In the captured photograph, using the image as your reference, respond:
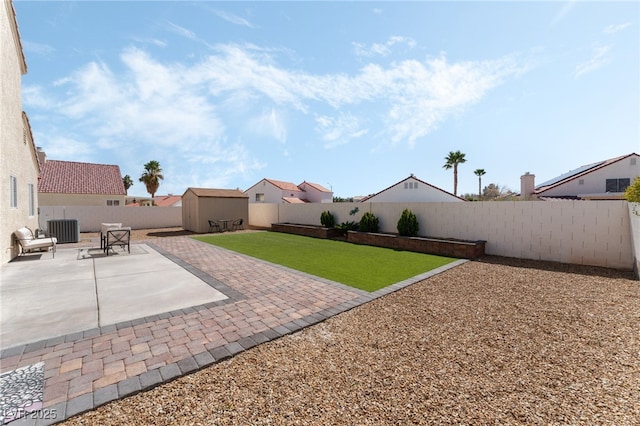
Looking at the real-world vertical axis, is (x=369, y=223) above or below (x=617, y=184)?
below

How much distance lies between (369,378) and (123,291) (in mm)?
5233

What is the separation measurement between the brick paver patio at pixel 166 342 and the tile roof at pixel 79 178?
26212mm

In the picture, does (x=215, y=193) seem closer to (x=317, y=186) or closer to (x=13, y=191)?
(x=13, y=191)

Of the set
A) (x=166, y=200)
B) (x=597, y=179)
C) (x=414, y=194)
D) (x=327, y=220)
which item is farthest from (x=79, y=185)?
(x=597, y=179)

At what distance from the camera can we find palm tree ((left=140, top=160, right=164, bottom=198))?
41.5 metres

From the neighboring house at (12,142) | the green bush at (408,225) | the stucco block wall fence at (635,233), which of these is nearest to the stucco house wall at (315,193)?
the green bush at (408,225)

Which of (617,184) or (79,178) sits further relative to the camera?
(79,178)

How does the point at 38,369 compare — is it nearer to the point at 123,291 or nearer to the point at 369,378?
the point at 123,291

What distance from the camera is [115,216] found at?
1889cm

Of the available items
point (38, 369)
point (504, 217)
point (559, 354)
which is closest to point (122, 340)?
point (38, 369)

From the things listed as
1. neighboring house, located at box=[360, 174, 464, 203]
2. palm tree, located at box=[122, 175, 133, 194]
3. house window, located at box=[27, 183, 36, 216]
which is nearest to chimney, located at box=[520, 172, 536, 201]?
neighboring house, located at box=[360, 174, 464, 203]

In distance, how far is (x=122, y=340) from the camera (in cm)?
352

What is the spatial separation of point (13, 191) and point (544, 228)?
677 inches

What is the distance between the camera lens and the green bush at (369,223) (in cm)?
1354
